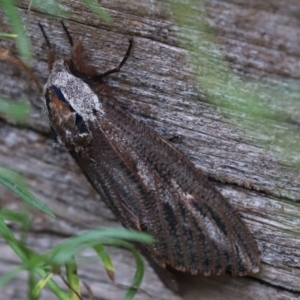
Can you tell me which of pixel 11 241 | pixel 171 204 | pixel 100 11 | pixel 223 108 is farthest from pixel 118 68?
pixel 11 241

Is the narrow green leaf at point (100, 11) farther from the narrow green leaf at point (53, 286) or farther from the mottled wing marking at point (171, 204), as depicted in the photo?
the narrow green leaf at point (53, 286)

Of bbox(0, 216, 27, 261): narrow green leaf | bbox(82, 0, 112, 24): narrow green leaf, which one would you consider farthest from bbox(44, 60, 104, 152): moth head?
bbox(0, 216, 27, 261): narrow green leaf

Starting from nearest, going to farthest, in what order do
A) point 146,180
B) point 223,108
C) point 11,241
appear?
1. point 11,241
2. point 223,108
3. point 146,180

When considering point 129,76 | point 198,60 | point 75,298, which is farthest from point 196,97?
point 75,298

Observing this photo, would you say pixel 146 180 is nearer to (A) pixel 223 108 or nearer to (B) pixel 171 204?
(B) pixel 171 204

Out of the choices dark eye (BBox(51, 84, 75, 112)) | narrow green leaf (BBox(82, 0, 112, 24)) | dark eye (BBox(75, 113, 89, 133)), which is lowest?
dark eye (BBox(75, 113, 89, 133))

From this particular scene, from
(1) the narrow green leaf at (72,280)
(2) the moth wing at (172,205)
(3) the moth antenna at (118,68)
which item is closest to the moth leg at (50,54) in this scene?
(3) the moth antenna at (118,68)

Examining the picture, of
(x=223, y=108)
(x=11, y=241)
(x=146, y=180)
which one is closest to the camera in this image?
(x=11, y=241)

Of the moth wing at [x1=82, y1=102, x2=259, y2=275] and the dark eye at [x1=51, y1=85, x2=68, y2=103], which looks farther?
the dark eye at [x1=51, y1=85, x2=68, y2=103]

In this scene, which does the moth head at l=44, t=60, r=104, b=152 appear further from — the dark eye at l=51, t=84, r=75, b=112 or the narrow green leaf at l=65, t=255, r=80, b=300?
the narrow green leaf at l=65, t=255, r=80, b=300
